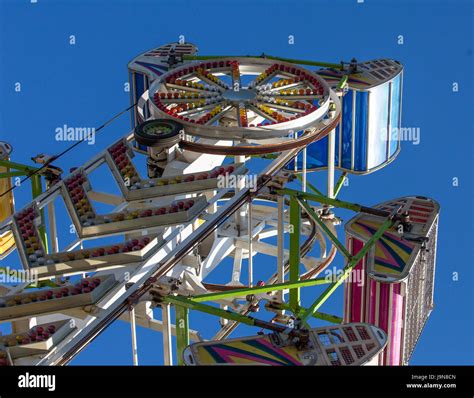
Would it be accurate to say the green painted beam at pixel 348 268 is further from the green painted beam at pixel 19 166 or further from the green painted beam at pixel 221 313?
the green painted beam at pixel 19 166

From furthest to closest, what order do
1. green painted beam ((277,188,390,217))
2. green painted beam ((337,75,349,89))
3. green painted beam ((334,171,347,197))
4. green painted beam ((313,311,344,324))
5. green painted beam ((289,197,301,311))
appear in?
green painted beam ((334,171,347,197)), green painted beam ((337,75,349,89)), green painted beam ((313,311,344,324)), green painted beam ((289,197,301,311)), green painted beam ((277,188,390,217))

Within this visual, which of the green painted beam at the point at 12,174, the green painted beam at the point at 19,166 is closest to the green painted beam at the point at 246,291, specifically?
the green painted beam at the point at 19,166

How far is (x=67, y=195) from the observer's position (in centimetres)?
2500

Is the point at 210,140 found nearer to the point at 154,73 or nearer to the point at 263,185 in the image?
the point at 263,185

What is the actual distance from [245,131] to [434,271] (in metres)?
5.15

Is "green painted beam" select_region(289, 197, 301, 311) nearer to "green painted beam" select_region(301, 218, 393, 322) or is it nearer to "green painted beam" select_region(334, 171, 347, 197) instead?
"green painted beam" select_region(301, 218, 393, 322)

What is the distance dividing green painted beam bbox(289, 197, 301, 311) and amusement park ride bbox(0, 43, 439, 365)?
0.09 ft

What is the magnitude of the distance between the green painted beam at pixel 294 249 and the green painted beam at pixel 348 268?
5.21ft

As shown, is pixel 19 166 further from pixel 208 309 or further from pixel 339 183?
pixel 339 183

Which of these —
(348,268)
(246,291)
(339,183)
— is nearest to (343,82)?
(339,183)

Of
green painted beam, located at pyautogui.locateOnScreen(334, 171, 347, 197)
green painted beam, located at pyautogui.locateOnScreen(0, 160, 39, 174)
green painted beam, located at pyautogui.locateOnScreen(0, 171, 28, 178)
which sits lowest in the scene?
green painted beam, located at pyautogui.locateOnScreen(334, 171, 347, 197)

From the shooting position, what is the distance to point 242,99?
90.8 feet

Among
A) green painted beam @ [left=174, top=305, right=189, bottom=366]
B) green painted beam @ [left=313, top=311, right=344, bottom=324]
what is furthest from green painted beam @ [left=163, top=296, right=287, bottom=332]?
green painted beam @ [left=313, top=311, right=344, bottom=324]

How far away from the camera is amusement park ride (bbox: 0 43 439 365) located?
21953 millimetres
